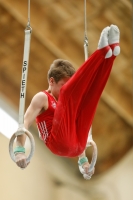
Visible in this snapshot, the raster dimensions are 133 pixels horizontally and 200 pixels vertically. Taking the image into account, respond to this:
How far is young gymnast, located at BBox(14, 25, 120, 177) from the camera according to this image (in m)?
2.58

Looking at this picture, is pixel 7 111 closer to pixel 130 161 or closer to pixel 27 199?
pixel 27 199

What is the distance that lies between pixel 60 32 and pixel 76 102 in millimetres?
2693

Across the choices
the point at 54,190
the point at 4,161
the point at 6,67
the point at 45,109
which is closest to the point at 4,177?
the point at 4,161

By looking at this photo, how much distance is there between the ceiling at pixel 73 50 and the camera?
5.16 metres

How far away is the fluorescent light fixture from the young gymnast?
228cm

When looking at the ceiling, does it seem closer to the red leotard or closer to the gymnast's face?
the gymnast's face

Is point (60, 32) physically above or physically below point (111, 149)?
above

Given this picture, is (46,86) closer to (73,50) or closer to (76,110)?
(73,50)

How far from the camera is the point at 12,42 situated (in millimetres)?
5180

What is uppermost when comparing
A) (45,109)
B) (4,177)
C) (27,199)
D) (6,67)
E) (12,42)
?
(12,42)

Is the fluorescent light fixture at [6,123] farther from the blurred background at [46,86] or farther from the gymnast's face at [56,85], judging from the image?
the gymnast's face at [56,85]

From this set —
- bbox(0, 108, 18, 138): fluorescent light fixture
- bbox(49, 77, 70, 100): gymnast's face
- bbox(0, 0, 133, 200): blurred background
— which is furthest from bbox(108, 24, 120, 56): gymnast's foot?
bbox(0, 108, 18, 138): fluorescent light fixture

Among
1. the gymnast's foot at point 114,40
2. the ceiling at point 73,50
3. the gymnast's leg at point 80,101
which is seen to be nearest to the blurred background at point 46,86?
the ceiling at point 73,50

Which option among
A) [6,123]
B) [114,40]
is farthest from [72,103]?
[6,123]
